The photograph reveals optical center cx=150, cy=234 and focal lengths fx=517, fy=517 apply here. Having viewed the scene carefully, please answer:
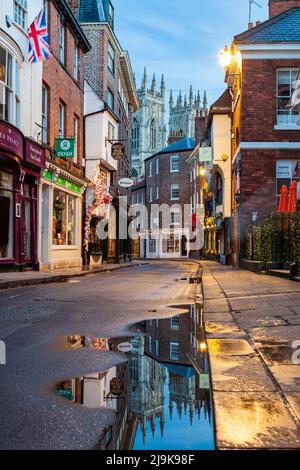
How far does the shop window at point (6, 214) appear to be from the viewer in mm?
16375

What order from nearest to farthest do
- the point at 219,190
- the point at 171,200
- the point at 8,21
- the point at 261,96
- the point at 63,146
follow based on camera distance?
1. the point at 8,21
2. the point at 63,146
3. the point at 261,96
4. the point at 219,190
5. the point at 171,200

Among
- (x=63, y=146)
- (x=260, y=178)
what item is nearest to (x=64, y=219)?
(x=63, y=146)

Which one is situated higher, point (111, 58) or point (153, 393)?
point (111, 58)

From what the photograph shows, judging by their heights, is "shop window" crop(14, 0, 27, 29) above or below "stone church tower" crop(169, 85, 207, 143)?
below

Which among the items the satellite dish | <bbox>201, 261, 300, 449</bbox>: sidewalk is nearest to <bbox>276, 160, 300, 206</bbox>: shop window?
the satellite dish

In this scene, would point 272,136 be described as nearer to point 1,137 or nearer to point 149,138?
point 1,137

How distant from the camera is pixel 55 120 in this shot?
2161cm

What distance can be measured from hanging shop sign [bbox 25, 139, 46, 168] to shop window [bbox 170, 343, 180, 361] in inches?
522

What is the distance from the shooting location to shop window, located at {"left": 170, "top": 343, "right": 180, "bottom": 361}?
4633 mm

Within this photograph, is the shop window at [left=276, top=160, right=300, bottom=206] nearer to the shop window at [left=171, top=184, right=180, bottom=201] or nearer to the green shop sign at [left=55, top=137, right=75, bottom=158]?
the green shop sign at [left=55, top=137, right=75, bottom=158]

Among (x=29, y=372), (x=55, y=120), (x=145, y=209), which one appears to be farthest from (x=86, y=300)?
(x=145, y=209)

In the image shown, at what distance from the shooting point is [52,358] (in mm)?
4414

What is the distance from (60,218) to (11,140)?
7.27 metres

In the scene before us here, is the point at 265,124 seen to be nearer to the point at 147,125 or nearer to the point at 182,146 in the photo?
the point at 182,146
